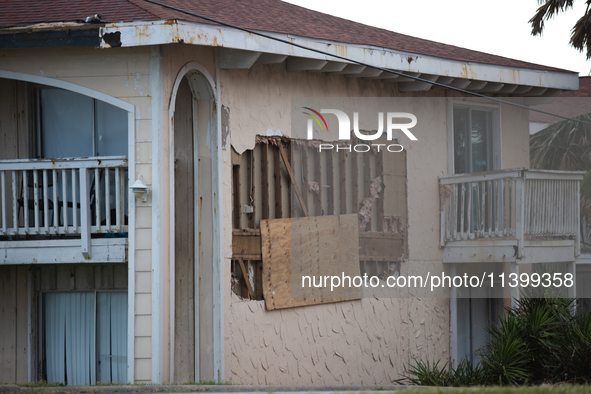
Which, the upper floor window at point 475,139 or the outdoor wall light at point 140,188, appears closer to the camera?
the outdoor wall light at point 140,188

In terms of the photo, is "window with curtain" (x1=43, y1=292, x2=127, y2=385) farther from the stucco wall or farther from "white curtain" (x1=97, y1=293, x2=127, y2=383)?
the stucco wall

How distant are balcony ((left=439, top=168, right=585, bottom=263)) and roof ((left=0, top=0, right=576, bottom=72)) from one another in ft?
7.23

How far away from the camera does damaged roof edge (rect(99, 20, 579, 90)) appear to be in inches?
312

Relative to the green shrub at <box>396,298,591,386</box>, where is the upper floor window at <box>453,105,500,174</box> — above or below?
above

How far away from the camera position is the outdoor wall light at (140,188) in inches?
324

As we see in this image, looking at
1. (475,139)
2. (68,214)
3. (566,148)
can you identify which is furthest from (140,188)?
(566,148)

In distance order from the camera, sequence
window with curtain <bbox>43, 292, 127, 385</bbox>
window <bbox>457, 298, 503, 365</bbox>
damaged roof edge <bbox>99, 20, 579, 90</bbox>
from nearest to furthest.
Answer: damaged roof edge <bbox>99, 20, 579, 90</bbox>, window with curtain <bbox>43, 292, 127, 385</bbox>, window <bbox>457, 298, 503, 365</bbox>

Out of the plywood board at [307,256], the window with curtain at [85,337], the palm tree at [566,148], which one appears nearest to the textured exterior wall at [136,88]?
the window with curtain at [85,337]

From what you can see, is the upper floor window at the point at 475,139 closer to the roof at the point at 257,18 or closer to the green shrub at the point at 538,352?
the roof at the point at 257,18

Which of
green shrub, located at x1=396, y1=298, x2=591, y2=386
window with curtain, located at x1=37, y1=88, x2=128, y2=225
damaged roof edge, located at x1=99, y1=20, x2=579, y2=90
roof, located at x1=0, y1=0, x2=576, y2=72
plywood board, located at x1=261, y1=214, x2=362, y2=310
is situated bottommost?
green shrub, located at x1=396, y1=298, x2=591, y2=386

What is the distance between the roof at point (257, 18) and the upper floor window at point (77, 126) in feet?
3.93

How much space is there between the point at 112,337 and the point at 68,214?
173 cm

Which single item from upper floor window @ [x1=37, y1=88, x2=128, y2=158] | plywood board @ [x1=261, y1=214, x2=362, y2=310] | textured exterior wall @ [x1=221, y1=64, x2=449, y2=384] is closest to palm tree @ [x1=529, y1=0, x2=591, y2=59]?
textured exterior wall @ [x1=221, y1=64, x2=449, y2=384]

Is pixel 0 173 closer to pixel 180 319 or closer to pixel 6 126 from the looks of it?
pixel 6 126
